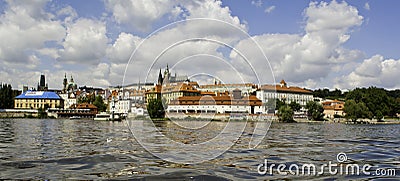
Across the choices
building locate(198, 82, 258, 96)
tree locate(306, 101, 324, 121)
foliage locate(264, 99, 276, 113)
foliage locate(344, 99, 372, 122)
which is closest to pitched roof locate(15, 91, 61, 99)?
building locate(198, 82, 258, 96)

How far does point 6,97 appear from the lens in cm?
12300

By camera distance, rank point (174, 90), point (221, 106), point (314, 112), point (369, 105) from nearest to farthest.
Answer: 1. point (174, 90)
2. point (221, 106)
3. point (314, 112)
4. point (369, 105)

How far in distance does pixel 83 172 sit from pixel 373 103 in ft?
398

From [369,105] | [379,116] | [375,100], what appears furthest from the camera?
[375,100]

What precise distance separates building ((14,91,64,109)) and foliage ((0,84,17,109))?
292 inches

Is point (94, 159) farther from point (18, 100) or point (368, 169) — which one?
point (18, 100)

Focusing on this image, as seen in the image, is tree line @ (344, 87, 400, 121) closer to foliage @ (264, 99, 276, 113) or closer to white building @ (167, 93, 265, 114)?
foliage @ (264, 99, 276, 113)

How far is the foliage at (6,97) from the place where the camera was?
397 feet

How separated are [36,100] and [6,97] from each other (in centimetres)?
1652

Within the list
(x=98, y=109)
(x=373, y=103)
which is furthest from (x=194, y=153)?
(x=98, y=109)

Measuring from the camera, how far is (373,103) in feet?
391

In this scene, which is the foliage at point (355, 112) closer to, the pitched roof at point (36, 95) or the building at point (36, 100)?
the building at point (36, 100)

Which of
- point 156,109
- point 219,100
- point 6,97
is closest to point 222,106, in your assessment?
point 219,100

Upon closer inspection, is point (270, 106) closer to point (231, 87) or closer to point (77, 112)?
point (231, 87)
